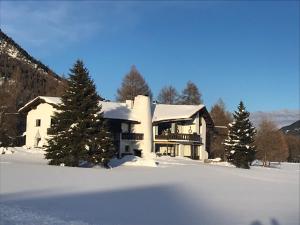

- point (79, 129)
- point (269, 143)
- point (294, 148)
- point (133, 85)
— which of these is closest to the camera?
point (79, 129)

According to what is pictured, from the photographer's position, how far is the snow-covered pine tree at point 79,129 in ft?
106

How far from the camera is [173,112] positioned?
2164 inches

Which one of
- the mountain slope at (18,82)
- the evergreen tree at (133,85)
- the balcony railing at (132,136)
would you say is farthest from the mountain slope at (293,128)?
the balcony railing at (132,136)

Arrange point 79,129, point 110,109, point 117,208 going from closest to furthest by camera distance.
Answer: point 117,208 < point 79,129 < point 110,109

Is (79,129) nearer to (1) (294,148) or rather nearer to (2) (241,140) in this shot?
(2) (241,140)

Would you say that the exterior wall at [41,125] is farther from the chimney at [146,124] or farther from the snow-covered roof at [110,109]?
the chimney at [146,124]

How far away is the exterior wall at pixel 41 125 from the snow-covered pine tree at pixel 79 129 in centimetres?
1559

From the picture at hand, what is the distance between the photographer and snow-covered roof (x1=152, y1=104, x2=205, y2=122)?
53250mm

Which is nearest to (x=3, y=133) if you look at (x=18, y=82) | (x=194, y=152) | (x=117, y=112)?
(x=117, y=112)

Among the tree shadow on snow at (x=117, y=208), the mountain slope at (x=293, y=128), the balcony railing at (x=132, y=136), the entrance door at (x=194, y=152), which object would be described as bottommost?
the tree shadow on snow at (x=117, y=208)

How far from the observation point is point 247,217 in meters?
17.8

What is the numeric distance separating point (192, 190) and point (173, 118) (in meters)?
29.3

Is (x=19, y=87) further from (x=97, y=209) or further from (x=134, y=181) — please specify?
(x=97, y=209)

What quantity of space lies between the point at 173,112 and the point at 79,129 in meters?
23.4
